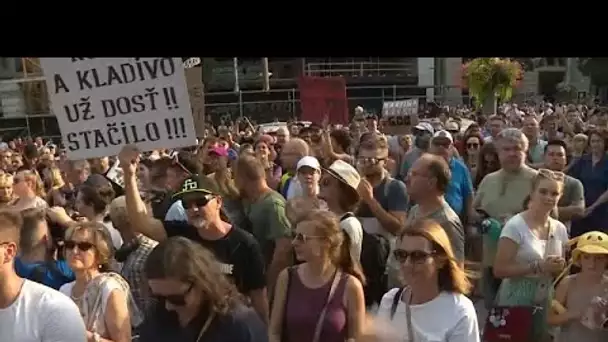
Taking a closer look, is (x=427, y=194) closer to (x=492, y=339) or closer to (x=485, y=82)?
(x=492, y=339)

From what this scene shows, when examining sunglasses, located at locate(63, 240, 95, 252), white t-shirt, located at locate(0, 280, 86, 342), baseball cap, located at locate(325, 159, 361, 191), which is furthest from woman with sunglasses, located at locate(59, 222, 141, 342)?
baseball cap, located at locate(325, 159, 361, 191)

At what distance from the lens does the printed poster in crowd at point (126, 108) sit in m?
4.60

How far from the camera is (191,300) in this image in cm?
316

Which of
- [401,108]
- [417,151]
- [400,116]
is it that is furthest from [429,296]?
[401,108]

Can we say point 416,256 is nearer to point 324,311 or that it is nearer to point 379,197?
point 324,311

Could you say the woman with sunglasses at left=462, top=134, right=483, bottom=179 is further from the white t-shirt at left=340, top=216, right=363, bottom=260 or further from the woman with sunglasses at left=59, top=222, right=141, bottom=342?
the woman with sunglasses at left=59, top=222, right=141, bottom=342

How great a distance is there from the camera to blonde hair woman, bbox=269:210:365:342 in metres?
3.70

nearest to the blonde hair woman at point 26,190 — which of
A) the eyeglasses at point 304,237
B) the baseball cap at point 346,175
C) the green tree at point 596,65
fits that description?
the baseball cap at point 346,175

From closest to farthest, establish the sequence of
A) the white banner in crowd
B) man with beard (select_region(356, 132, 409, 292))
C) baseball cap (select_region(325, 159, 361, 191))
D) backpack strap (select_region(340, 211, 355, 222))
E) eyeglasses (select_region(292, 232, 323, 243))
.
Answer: eyeglasses (select_region(292, 232, 323, 243))
backpack strap (select_region(340, 211, 355, 222))
baseball cap (select_region(325, 159, 361, 191))
man with beard (select_region(356, 132, 409, 292))
the white banner in crowd

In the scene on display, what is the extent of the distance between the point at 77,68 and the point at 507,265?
234cm

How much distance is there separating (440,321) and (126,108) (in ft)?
7.05

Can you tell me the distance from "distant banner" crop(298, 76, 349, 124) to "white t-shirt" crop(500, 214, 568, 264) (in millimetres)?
7757
